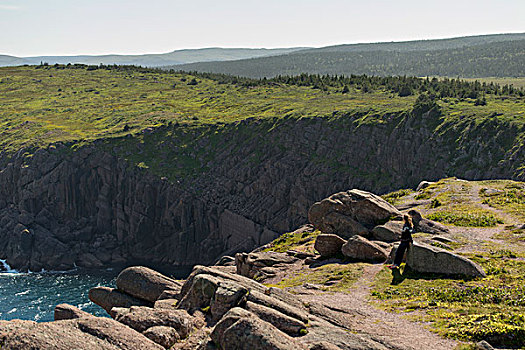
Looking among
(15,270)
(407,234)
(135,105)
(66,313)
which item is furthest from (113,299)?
(135,105)

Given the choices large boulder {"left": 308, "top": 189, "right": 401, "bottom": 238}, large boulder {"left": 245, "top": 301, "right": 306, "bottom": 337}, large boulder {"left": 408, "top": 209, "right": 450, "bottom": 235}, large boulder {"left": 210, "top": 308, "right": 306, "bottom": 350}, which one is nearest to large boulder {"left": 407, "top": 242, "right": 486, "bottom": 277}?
large boulder {"left": 408, "top": 209, "right": 450, "bottom": 235}

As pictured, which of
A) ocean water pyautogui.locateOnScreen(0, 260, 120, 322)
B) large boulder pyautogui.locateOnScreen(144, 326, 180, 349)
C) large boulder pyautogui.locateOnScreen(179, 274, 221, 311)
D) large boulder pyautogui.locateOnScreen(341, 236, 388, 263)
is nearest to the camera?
large boulder pyautogui.locateOnScreen(144, 326, 180, 349)

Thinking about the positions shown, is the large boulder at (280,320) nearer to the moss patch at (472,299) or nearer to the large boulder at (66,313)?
the moss patch at (472,299)

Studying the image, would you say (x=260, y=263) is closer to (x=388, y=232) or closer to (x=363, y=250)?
(x=363, y=250)

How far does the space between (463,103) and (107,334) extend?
95630 millimetres

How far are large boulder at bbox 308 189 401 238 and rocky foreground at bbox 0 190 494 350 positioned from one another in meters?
0.47

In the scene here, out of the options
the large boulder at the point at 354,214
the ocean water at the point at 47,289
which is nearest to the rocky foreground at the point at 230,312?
the large boulder at the point at 354,214

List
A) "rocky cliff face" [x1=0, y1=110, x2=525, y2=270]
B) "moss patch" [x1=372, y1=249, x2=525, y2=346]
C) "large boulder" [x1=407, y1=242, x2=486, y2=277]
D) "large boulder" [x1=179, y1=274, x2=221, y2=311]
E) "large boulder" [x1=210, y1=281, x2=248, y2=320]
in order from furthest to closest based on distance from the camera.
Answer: "rocky cliff face" [x1=0, y1=110, x2=525, y2=270]
"large boulder" [x1=407, y1=242, x2=486, y2=277]
"large boulder" [x1=179, y1=274, x2=221, y2=311]
"large boulder" [x1=210, y1=281, x2=248, y2=320]
"moss patch" [x1=372, y1=249, x2=525, y2=346]

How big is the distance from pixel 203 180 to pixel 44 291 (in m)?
36.0

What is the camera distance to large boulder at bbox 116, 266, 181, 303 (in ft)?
98.8

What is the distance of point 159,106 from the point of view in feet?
473

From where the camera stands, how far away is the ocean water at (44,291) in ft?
254

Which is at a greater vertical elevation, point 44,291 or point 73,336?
point 73,336

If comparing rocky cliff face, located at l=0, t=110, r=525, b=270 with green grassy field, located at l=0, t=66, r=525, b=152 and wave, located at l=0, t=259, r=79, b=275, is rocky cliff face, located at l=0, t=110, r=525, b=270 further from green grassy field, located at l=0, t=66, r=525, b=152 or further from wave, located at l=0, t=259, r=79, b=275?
green grassy field, located at l=0, t=66, r=525, b=152
